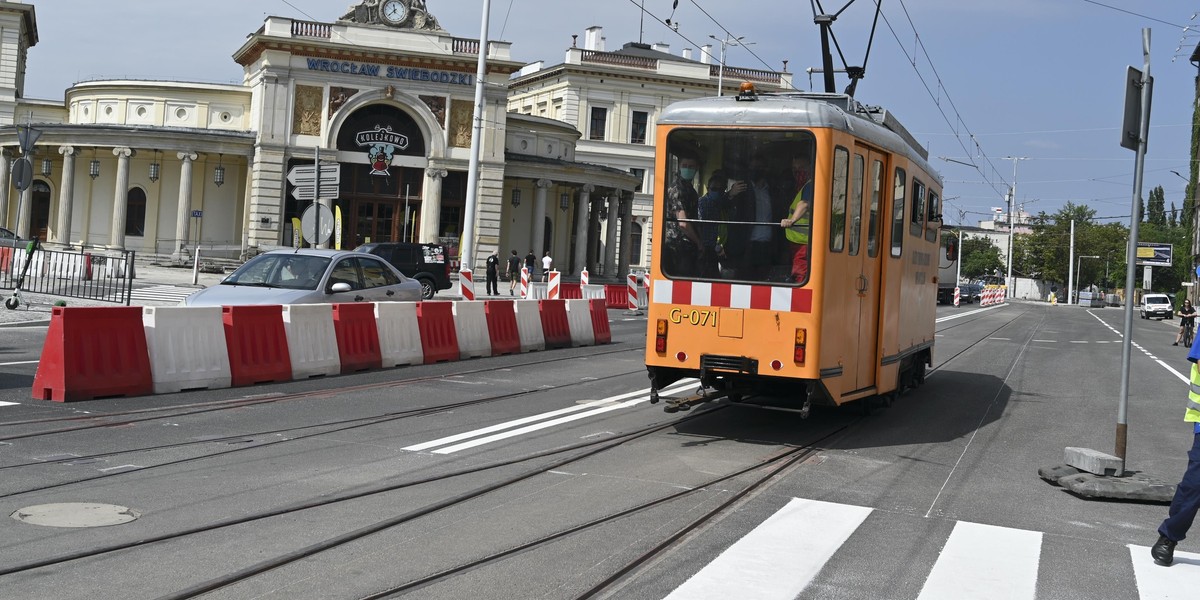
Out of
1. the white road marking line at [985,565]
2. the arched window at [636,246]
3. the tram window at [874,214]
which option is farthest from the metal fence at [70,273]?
the arched window at [636,246]

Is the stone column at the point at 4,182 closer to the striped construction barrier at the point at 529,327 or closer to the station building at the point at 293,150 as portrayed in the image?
the station building at the point at 293,150

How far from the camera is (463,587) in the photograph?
18.1 ft

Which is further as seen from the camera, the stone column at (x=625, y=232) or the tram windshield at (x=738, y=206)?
the stone column at (x=625, y=232)

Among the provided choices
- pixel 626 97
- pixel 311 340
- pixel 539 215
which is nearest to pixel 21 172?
pixel 311 340

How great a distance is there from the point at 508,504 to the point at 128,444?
A: 3.38 meters

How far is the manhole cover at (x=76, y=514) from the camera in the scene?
6363mm

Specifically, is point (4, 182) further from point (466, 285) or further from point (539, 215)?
point (466, 285)

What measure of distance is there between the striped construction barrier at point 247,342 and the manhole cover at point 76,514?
175 inches

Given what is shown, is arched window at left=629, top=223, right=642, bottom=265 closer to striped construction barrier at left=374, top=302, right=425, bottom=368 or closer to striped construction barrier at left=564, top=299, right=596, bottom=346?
striped construction barrier at left=564, top=299, right=596, bottom=346

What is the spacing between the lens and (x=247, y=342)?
1306 centimetres

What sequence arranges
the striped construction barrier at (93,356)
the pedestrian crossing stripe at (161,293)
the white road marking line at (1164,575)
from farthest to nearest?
the pedestrian crossing stripe at (161,293) → the striped construction barrier at (93,356) → the white road marking line at (1164,575)

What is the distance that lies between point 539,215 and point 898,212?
4464 centimetres

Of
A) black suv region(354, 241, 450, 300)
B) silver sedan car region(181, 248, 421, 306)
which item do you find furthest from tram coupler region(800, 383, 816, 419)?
black suv region(354, 241, 450, 300)

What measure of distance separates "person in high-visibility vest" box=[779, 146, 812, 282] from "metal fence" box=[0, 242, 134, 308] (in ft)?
56.6
